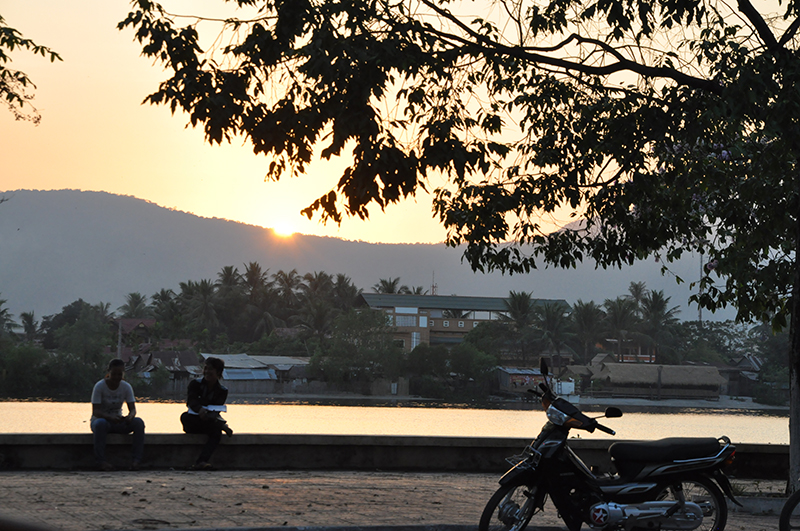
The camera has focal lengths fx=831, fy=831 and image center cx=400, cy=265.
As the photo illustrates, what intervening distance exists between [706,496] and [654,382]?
223ft

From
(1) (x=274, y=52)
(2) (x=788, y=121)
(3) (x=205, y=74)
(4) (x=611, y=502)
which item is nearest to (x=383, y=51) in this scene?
(1) (x=274, y=52)

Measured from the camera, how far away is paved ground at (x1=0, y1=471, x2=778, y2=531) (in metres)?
6.10

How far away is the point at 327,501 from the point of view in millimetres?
7172

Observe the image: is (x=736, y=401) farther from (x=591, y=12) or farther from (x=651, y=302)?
(x=591, y=12)

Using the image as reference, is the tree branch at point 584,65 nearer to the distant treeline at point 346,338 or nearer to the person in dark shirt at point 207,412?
the person in dark shirt at point 207,412

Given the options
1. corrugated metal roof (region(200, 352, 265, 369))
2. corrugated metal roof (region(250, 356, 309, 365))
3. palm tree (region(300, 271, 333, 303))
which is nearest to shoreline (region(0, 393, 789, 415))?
corrugated metal roof (region(200, 352, 265, 369))

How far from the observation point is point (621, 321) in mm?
96688

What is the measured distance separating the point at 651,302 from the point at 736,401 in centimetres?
2902

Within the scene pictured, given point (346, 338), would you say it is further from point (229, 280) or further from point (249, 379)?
point (229, 280)

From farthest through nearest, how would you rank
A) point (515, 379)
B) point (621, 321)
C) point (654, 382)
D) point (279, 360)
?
point (621, 321)
point (279, 360)
point (654, 382)
point (515, 379)

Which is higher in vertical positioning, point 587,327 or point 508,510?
point 587,327

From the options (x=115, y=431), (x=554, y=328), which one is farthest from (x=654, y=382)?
(x=115, y=431)

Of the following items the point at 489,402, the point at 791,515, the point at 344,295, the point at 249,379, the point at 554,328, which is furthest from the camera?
the point at 344,295

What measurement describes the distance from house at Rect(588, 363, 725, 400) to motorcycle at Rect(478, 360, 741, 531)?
6570 centimetres
